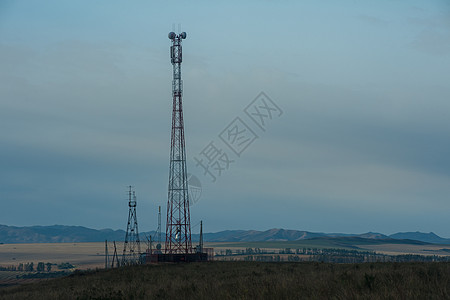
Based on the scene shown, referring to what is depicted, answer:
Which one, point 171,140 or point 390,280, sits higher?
point 171,140

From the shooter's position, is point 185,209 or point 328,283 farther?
point 185,209

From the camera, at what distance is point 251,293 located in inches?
650

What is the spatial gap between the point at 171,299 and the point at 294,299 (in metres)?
5.12

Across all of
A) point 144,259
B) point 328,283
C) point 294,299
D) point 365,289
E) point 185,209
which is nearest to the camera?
point 294,299

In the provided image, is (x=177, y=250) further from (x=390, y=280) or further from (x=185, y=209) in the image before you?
(x=390, y=280)

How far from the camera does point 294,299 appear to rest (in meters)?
15.0

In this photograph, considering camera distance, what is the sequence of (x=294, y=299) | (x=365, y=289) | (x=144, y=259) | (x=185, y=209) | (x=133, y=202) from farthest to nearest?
(x=133, y=202) < (x=144, y=259) < (x=185, y=209) < (x=365, y=289) < (x=294, y=299)

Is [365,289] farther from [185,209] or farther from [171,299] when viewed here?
[185,209]

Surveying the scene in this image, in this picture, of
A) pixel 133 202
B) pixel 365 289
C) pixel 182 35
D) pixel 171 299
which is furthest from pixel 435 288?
pixel 133 202

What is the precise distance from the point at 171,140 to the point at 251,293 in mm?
48274

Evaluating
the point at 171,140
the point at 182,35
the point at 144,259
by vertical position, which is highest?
the point at 182,35

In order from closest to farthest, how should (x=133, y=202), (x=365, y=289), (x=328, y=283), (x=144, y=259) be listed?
(x=365, y=289)
(x=328, y=283)
(x=144, y=259)
(x=133, y=202)

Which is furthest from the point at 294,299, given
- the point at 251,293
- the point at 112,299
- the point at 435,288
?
the point at 112,299

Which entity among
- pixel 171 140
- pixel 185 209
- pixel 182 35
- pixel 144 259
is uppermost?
pixel 182 35
